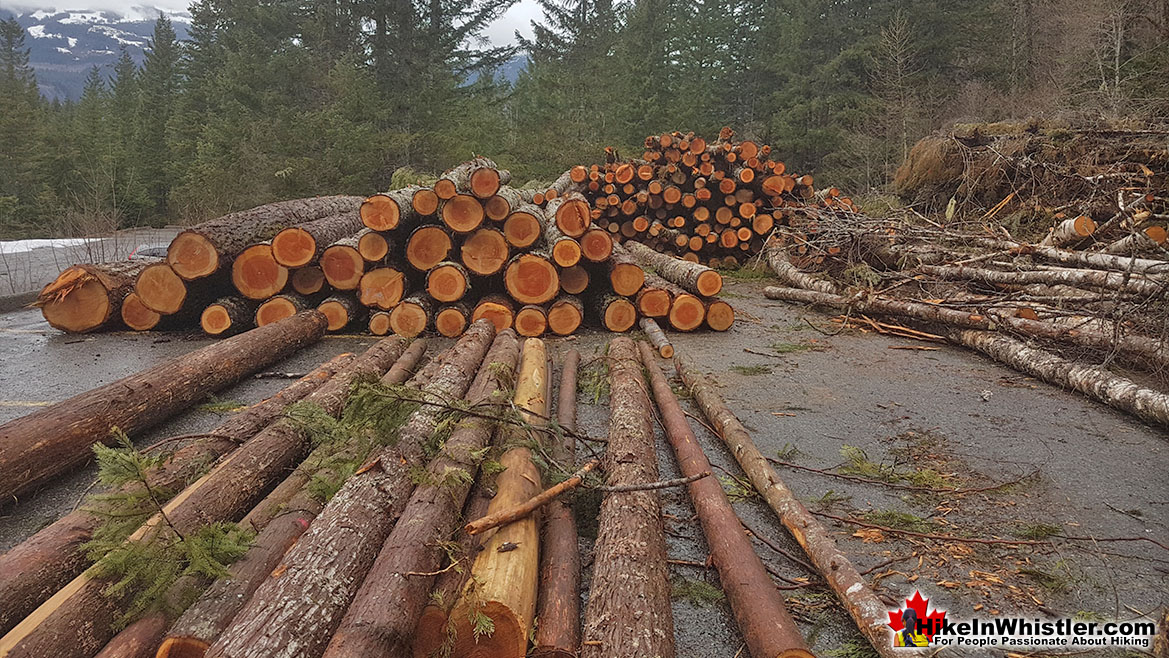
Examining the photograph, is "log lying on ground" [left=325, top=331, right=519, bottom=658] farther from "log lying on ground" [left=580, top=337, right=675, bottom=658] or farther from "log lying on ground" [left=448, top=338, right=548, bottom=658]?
"log lying on ground" [left=580, top=337, right=675, bottom=658]

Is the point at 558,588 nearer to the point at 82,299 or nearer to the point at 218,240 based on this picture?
the point at 218,240

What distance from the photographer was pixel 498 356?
15.9ft

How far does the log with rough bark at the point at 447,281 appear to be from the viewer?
6.33 m

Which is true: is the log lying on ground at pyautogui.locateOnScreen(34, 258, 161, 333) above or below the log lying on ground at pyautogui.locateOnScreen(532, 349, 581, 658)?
above

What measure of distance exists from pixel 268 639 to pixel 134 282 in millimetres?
6437

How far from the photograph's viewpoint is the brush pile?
6.34 m

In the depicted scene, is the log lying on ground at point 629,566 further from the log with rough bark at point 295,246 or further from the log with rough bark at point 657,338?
the log with rough bark at point 295,246

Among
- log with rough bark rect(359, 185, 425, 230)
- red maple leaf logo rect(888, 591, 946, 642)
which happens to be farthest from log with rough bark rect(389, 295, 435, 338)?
red maple leaf logo rect(888, 591, 946, 642)

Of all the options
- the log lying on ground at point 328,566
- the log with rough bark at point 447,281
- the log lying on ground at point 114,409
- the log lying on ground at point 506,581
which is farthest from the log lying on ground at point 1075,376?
the log lying on ground at point 114,409

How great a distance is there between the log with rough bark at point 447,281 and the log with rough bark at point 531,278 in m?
0.46

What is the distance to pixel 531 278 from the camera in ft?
21.1

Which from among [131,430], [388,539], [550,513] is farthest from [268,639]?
[131,430]

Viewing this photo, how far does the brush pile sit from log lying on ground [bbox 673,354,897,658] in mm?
2569

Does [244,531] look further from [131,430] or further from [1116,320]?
[1116,320]
